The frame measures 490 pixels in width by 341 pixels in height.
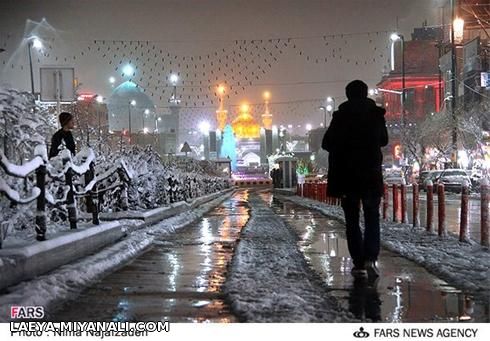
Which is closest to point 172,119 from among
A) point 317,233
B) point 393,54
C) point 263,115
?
point 263,115

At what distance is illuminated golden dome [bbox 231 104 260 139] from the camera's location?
128m

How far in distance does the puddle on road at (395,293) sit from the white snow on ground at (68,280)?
7.41 feet

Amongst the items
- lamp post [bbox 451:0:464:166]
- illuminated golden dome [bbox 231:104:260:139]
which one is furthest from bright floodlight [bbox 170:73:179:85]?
illuminated golden dome [bbox 231:104:260:139]

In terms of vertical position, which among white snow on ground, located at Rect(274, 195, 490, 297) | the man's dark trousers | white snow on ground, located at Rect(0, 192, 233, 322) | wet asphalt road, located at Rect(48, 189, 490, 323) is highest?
the man's dark trousers

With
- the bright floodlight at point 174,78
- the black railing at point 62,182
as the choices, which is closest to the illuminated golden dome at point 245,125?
the bright floodlight at point 174,78

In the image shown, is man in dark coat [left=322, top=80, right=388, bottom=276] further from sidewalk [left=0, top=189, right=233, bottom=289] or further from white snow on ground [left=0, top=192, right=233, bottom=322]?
sidewalk [left=0, top=189, right=233, bottom=289]

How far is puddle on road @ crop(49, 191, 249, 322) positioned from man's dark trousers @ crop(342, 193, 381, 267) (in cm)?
142

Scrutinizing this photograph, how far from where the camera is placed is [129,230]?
10773mm

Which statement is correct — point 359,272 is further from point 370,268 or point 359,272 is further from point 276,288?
point 276,288

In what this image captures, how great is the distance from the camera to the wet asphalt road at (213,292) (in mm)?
4969

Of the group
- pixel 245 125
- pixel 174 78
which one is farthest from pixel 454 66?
pixel 245 125

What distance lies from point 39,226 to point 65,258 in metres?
0.54

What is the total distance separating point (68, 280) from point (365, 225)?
2.91m

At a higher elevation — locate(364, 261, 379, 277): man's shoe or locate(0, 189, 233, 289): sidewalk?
locate(0, 189, 233, 289): sidewalk
